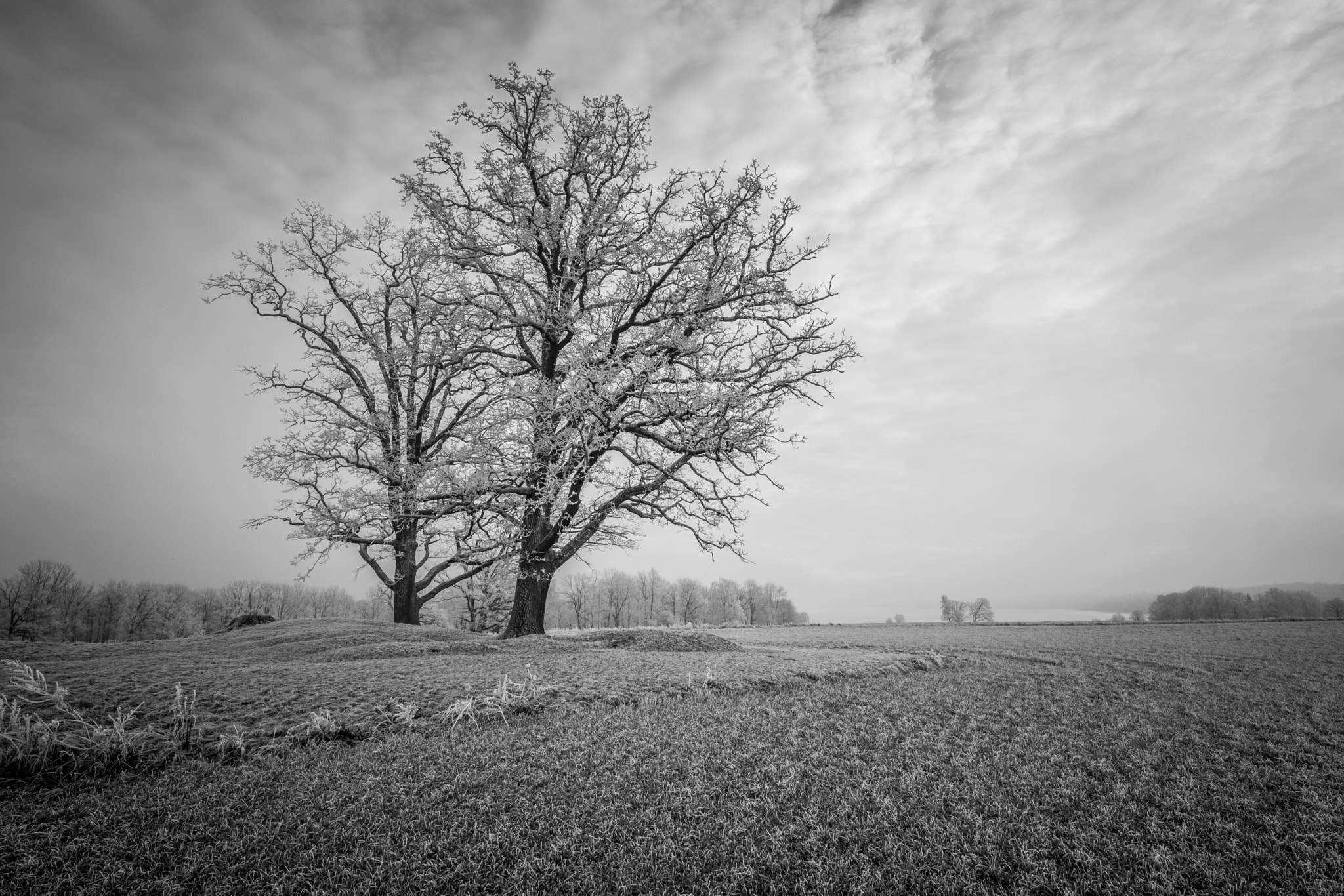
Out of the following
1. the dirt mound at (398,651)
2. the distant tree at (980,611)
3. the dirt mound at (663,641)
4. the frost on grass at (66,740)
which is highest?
the frost on grass at (66,740)

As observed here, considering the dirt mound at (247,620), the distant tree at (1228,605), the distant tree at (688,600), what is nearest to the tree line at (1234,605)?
the distant tree at (1228,605)

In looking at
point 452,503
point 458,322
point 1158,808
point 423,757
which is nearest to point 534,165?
point 458,322

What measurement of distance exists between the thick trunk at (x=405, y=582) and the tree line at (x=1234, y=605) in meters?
75.8

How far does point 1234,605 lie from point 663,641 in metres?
87.6

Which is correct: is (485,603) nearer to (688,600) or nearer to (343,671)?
(343,671)

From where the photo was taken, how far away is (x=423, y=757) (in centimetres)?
417

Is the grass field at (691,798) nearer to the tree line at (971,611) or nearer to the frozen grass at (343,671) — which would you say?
the frozen grass at (343,671)

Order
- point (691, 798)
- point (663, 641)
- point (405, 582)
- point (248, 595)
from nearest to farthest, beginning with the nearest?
point (691, 798), point (663, 641), point (405, 582), point (248, 595)

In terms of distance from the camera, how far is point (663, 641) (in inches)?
480

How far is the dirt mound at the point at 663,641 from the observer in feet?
38.2

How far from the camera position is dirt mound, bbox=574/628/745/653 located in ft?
38.2

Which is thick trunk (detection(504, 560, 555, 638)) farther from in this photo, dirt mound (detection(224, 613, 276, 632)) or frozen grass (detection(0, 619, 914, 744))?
dirt mound (detection(224, 613, 276, 632))

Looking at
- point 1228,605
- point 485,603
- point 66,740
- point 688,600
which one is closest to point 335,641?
point 66,740

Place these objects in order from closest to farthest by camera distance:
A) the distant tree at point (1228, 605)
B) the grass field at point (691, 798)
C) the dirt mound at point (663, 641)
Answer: the grass field at point (691, 798) → the dirt mound at point (663, 641) → the distant tree at point (1228, 605)
